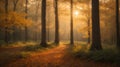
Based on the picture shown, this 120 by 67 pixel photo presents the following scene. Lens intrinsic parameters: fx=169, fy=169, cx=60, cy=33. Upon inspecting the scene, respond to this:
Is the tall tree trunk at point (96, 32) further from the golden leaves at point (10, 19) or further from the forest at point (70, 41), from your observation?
the golden leaves at point (10, 19)

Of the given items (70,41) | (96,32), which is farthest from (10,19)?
(96,32)

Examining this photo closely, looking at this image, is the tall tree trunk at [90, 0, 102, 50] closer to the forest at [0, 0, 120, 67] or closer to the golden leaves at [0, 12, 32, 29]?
the forest at [0, 0, 120, 67]

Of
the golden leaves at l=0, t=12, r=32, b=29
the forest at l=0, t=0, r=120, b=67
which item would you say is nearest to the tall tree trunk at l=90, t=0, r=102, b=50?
the forest at l=0, t=0, r=120, b=67

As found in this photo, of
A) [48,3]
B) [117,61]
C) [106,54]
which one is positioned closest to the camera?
[117,61]

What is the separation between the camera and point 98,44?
38.5ft

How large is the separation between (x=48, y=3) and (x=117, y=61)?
20775 mm

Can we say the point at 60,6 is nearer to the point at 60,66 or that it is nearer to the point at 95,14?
the point at 95,14

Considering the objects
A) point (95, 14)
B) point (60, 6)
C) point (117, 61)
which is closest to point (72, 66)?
point (117, 61)

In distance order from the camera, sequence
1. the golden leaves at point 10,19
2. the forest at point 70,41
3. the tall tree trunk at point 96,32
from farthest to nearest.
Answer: the golden leaves at point 10,19, the tall tree trunk at point 96,32, the forest at point 70,41

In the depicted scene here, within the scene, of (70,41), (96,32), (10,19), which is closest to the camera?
(96,32)

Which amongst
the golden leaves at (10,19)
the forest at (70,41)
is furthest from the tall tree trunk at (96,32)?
the golden leaves at (10,19)

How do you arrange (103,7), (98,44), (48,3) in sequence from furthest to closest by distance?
(48,3)
(103,7)
(98,44)

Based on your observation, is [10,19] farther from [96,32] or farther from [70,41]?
[96,32]

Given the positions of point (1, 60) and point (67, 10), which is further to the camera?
point (67, 10)
